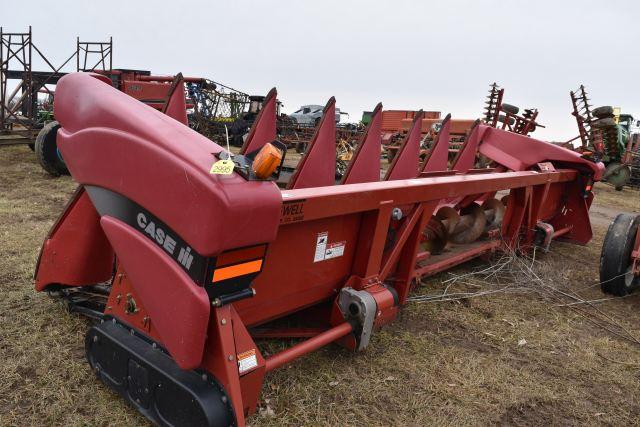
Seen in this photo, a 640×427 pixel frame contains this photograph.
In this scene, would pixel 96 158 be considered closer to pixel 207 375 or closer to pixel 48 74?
pixel 207 375

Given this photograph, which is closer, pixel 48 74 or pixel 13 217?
pixel 13 217

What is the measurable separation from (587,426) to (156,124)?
7.82 feet

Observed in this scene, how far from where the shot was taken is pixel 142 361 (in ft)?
6.36

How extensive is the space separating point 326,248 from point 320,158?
49 cm

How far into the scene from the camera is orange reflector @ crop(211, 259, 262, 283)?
168 centimetres

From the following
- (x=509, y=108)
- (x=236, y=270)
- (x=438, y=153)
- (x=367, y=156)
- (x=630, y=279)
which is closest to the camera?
(x=236, y=270)

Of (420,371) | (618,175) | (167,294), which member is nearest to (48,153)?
(167,294)

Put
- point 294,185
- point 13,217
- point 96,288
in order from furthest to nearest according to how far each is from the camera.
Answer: point 13,217 < point 96,288 < point 294,185

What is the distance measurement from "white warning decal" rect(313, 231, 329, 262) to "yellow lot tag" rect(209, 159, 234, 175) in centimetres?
93

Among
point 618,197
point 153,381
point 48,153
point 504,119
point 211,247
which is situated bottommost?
point 48,153

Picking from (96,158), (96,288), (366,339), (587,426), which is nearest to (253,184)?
(96,158)

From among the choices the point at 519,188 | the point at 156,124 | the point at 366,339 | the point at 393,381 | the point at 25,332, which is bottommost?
the point at 25,332

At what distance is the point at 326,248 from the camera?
8.14 ft

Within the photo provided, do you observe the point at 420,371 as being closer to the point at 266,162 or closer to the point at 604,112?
the point at 266,162
